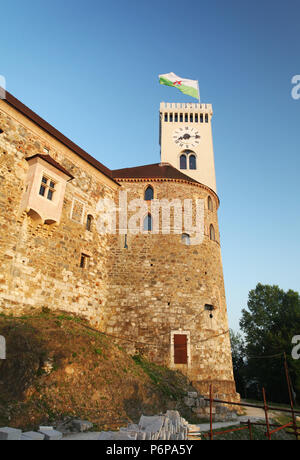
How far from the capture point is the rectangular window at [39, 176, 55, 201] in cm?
1628

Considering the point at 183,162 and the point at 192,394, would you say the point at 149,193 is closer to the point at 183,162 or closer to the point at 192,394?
the point at 183,162

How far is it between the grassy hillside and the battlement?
27.4 metres

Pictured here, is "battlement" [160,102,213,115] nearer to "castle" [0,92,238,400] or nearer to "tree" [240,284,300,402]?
"castle" [0,92,238,400]

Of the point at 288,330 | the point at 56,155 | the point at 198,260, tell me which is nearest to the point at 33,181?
the point at 56,155

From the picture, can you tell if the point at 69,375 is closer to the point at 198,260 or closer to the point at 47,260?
the point at 47,260

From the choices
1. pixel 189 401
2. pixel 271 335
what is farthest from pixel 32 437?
pixel 271 335

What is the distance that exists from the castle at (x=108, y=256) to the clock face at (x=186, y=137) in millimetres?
9148

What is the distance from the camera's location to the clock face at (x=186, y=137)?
32875 mm

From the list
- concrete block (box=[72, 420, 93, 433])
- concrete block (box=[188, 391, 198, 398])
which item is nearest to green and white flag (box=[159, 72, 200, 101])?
concrete block (box=[188, 391, 198, 398])

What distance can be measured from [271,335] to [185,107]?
27.5 m

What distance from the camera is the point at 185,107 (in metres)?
35.2

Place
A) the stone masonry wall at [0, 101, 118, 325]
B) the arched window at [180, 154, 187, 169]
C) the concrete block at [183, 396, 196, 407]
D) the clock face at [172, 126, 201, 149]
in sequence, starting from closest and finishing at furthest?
the stone masonry wall at [0, 101, 118, 325] < the concrete block at [183, 396, 196, 407] < the arched window at [180, 154, 187, 169] < the clock face at [172, 126, 201, 149]

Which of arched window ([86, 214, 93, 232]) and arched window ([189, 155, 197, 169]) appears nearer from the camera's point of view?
arched window ([86, 214, 93, 232])

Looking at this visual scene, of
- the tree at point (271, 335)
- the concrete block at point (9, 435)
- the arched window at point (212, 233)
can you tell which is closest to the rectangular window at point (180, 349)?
the arched window at point (212, 233)
